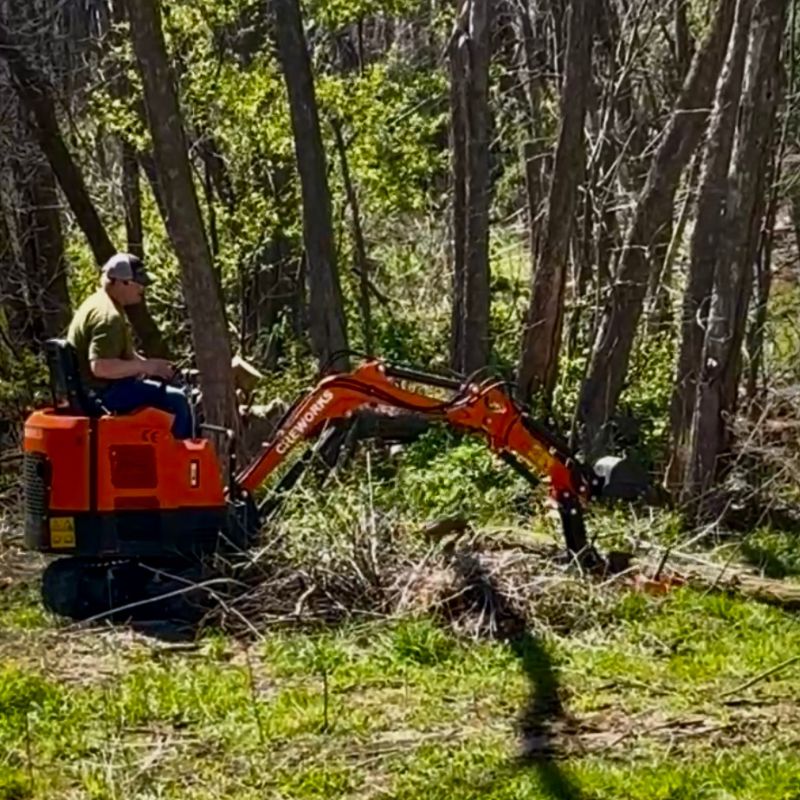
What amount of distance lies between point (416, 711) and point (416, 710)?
2 cm

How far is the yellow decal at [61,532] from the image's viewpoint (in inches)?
353

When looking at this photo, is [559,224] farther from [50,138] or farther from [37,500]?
[37,500]

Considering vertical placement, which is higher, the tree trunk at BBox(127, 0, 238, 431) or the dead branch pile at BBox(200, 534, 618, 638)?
the tree trunk at BBox(127, 0, 238, 431)

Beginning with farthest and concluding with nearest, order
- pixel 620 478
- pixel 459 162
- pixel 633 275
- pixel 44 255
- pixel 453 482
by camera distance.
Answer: pixel 459 162 < pixel 44 255 < pixel 633 275 < pixel 453 482 < pixel 620 478

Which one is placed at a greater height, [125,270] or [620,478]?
[125,270]

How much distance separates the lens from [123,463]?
902 cm

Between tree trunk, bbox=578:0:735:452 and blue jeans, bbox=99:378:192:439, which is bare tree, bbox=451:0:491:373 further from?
blue jeans, bbox=99:378:192:439

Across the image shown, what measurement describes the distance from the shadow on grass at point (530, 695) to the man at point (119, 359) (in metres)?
1.90

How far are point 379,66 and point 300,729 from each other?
1432 centimetres

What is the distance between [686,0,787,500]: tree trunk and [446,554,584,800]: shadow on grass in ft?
10.5

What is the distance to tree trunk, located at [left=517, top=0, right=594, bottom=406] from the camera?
13.9m

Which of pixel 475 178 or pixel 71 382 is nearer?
pixel 71 382

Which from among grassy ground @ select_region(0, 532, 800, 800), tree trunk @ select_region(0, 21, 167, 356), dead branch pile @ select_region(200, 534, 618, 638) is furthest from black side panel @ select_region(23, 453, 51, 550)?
tree trunk @ select_region(0, 21, 167, 356)

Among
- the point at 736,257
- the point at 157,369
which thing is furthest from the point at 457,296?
the point at 157,369
